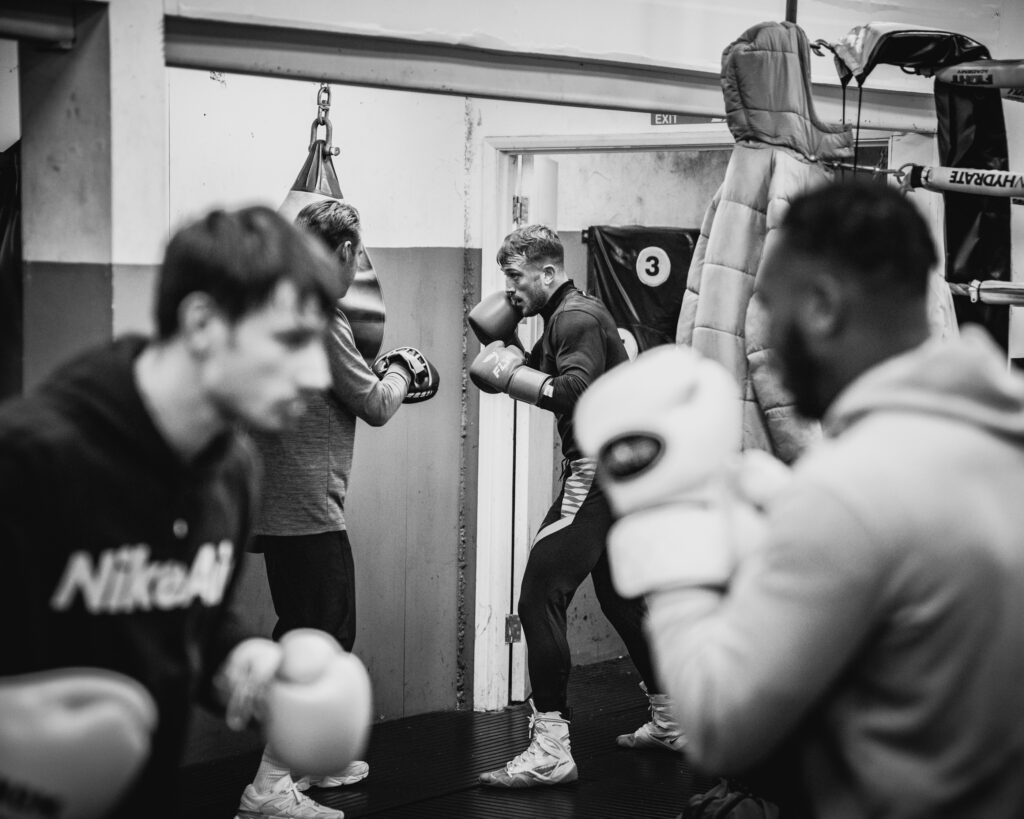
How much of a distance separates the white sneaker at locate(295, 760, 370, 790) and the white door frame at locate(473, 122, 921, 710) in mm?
884

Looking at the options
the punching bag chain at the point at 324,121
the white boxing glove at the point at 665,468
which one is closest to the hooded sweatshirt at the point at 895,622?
the white boxing glove at the point at 665,468

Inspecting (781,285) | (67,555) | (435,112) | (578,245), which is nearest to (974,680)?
(781,285)

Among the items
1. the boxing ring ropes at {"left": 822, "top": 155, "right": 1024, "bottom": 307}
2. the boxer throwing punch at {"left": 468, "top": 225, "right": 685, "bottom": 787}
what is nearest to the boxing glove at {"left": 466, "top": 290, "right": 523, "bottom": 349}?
the boxer throwing punch at {"left": 468, "top": 225, "right": 685, "bottom": 787}

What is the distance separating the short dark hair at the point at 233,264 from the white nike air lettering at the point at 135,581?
29 cm

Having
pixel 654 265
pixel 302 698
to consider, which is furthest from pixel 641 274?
pixel 302 698

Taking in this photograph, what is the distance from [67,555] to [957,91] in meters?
3.18

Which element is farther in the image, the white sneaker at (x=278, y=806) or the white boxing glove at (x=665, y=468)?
the white sneaker at (x=278, y=806)

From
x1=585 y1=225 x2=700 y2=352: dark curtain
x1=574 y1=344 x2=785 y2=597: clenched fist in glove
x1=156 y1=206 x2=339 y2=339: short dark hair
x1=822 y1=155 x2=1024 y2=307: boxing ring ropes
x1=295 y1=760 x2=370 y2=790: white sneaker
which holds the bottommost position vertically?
x1=295 y1=760 x2=370 y2=790: white sneaker

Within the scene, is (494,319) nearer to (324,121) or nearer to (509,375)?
(509,375)

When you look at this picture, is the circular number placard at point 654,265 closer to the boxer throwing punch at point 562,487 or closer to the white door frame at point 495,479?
the white door frame at point 495,479

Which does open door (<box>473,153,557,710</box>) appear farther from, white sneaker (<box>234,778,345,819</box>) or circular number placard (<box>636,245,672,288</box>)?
white sneaker (<box>234,778,345,819</box>)

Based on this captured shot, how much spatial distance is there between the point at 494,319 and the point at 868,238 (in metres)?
2.88

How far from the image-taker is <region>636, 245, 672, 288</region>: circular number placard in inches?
217

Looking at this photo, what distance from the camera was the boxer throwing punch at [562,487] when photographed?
3.92 meters
